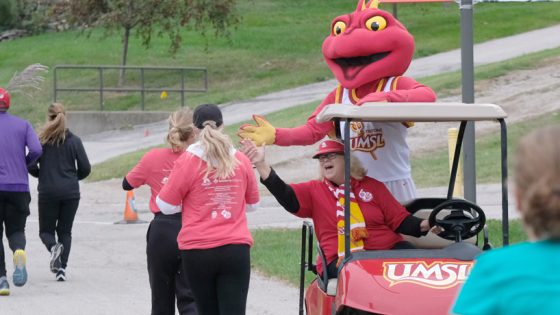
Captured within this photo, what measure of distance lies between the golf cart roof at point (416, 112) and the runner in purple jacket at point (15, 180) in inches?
178

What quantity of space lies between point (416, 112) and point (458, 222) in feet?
2.71

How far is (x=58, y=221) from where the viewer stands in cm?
1069

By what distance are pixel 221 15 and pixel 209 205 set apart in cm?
2344

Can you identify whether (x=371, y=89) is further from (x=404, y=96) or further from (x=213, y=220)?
(x=213, y=220)

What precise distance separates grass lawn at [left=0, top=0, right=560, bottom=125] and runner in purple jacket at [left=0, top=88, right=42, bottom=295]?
17.3 metres

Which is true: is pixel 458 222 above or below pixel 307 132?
below

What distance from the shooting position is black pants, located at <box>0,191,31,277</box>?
32.1 ft

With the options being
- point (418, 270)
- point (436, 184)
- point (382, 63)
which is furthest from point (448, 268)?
point (436, 184)

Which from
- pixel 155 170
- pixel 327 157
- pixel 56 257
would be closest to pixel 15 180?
pixel 56 257

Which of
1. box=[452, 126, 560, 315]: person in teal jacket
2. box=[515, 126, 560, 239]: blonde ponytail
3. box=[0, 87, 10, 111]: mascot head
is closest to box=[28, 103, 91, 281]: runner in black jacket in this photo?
box=[0, 87, 10, 111]: mascot head

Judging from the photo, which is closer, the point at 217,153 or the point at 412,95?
the point at 217,153

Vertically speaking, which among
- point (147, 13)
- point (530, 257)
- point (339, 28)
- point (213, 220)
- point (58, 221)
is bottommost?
point (147, 13)

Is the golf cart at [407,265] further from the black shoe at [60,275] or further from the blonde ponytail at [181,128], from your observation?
the black shoe at [60,275]

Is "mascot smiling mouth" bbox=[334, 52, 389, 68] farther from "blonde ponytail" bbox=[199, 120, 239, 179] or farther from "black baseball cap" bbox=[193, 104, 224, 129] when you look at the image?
"blonde ponytail" bbox=[199, 120, 239, 179]
